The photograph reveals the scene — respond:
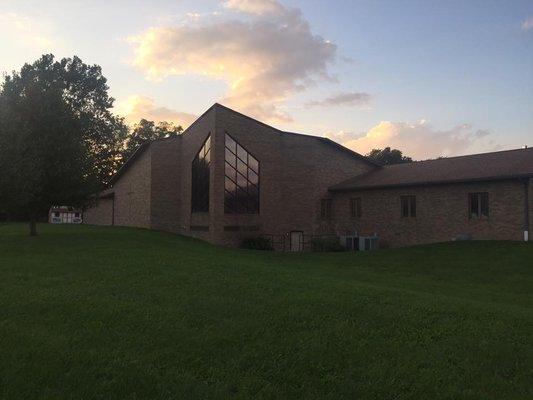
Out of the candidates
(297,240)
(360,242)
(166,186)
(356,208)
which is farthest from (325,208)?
(166,186)

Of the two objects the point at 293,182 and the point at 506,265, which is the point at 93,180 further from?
the point at 506,265

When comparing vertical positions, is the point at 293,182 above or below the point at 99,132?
below

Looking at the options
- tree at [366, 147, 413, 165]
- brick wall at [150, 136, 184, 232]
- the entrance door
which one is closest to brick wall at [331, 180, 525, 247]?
the entrance door

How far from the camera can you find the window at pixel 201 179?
30406 millimetres

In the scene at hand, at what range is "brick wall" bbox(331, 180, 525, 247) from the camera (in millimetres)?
23453

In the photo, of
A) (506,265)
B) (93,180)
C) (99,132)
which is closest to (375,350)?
(506,265)

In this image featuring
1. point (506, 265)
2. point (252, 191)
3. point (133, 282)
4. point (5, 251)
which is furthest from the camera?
point (252, 191)

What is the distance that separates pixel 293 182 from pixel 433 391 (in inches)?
1041

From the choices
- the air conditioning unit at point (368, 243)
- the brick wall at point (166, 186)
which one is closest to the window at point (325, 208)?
the air conditioning unit at point (368, 243)

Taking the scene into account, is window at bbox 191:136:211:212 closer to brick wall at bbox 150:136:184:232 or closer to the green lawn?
Answer: brick wall at bbox 150:136:184:232

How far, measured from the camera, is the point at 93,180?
24.8 metres

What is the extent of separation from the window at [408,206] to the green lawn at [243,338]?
1570 centimetres

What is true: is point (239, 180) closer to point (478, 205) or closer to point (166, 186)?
point (166, 186)

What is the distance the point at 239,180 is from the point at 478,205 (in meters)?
13.6
